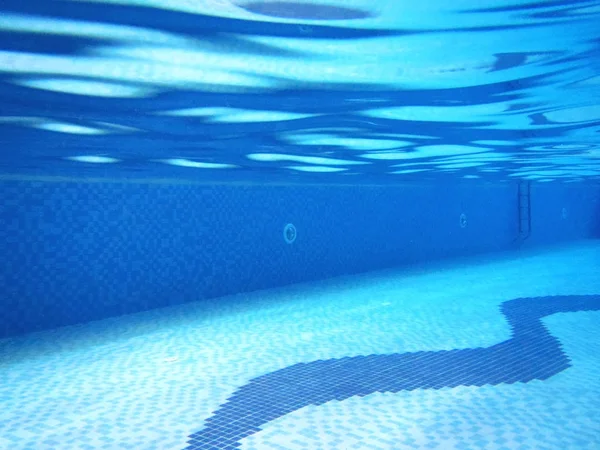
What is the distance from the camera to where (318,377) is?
5.62 m

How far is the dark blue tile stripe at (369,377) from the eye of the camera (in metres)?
4.55

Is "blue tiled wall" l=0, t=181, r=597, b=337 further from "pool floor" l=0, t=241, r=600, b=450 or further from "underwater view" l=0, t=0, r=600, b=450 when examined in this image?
"pool floor" l=0, t=241, r=600, b=450

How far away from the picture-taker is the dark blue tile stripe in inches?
179

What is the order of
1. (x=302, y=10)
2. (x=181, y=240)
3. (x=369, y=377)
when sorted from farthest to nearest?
(x=181, y=240), (x=369, y=377), (x=302, y=10)

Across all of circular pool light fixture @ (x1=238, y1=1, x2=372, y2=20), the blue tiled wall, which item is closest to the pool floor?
the blue tiled wall

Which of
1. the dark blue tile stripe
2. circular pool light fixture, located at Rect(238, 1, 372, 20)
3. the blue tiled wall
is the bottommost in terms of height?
Answer: the dark blue tile stripe

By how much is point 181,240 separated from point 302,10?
7956 millimetres

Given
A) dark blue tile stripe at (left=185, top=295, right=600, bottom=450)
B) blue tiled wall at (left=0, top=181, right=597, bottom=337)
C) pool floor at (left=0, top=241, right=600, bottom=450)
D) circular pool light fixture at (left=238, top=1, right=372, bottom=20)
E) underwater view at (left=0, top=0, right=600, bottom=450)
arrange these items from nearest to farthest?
circular pool light fixture at (left=238, top=1, right=372, bottom=20), underwater view at (left=0, top=0, right=600, bottom=450), pool floor at (left=0, top=241, right=600, bottom=450), dark blue tile stripe at (left=185, top=295, right=600, bottom=450), blue tiled wall at (left=0, top=181, right=597, bottom=337)

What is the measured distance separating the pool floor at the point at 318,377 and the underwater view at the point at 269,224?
35 mm

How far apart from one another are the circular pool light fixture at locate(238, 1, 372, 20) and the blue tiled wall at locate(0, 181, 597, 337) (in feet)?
22.5

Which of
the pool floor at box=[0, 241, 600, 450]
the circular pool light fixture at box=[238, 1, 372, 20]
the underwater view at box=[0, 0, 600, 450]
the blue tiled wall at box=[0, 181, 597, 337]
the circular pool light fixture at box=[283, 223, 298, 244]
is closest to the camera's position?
the circular pool light fixture at box=[238, 1, 372, 20]

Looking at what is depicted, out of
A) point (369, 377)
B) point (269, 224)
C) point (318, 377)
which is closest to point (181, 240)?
point (269, 224)

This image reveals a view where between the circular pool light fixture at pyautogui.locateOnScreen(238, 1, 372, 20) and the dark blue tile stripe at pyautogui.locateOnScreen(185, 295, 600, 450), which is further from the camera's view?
the dark blue tile stripe at pyautogui.locateOnScreen(185, 295, 600, 450)

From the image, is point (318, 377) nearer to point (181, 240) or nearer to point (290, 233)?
point (181, 240)
